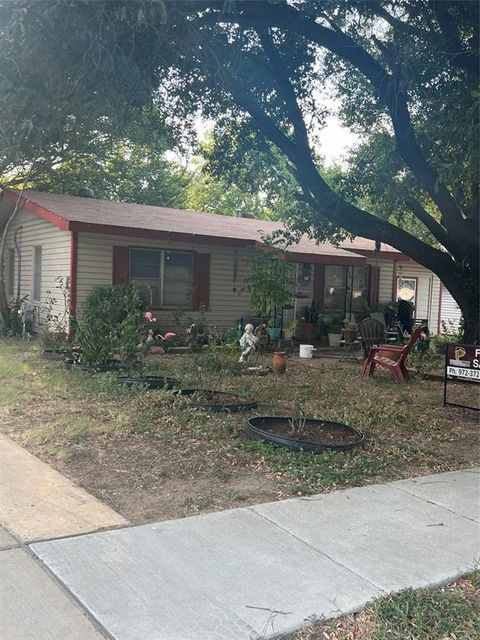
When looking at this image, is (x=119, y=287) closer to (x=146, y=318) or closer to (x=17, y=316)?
(x=146, y=318)

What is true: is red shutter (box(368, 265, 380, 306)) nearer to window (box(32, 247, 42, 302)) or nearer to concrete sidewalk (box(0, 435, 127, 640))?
window (box(32, 247, 42, 302))

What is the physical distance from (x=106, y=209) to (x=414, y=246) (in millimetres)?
7827

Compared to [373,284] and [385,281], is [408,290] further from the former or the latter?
[373,284]

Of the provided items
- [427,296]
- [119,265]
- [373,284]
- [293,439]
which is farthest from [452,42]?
[427,296]

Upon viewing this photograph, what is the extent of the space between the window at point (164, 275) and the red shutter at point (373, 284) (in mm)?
6561

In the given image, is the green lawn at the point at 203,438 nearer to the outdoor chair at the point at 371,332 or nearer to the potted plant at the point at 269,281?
the outdoor chair at the point at 371,332

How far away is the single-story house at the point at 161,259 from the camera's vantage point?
13586 millimetres

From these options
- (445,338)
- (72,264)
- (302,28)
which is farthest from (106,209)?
(445,338)

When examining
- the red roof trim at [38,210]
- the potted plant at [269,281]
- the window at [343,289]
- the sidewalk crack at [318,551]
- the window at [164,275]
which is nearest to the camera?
the sidewalk crack at [318,551]

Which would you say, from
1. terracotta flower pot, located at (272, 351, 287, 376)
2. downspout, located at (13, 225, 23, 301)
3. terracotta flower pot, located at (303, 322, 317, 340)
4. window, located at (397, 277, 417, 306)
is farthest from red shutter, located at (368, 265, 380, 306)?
downspout, located at (13, 225, 23, 301)

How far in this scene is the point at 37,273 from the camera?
51.4 feet

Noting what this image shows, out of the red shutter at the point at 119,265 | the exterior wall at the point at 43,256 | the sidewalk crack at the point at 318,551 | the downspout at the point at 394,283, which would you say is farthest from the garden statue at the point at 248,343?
the downspout at the point at 394,283

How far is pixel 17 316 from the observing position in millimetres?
15062

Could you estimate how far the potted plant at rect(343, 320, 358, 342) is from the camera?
15.9 metres
